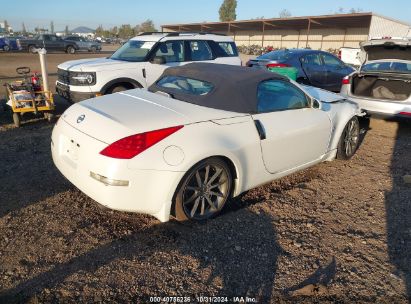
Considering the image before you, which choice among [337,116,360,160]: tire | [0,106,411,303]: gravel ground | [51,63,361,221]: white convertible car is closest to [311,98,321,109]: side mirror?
[51,63,361,221]: white convertible car

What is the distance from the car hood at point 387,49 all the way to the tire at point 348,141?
118 inches

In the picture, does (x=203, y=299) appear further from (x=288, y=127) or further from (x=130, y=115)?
(x=288, y=127)

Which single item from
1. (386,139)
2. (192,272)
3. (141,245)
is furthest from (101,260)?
(386,139)

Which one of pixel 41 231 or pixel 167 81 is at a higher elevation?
pixel 167 81

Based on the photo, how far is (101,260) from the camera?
9.75ft

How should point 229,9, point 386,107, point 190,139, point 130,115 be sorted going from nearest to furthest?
point 190,139, point 130,115, point 386,107, point 229,9

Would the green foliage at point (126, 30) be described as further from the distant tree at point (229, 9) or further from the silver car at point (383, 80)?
the silver car at point (383, 80)

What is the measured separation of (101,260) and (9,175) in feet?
7.66

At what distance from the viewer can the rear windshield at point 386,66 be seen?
7.60 metres

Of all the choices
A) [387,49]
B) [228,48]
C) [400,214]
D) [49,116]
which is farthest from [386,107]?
[49,116]

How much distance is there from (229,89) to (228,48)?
530cm

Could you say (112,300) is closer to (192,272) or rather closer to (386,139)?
(192,272)

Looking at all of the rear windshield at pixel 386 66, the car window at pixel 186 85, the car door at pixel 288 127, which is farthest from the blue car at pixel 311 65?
the car window at pixel 186 85

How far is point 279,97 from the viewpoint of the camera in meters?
4.18
